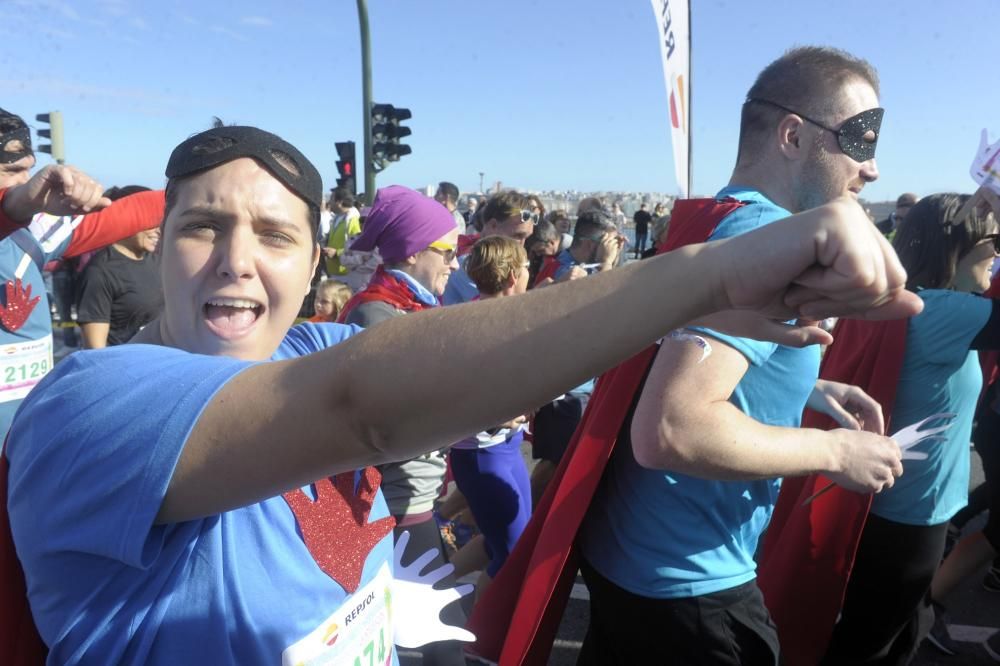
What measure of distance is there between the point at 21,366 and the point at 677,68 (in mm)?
3570

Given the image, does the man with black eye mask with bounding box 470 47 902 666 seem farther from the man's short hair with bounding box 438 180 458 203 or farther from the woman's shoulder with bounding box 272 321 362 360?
the man's short hair with bounding box 438 180 458 203

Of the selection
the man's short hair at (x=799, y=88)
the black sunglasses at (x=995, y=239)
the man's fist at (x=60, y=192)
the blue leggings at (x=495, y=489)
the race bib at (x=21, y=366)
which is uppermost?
the man's short hair at (x=799, y=88)

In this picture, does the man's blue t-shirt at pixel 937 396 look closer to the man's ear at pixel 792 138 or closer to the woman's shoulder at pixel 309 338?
the man's ear at pixel 792 138

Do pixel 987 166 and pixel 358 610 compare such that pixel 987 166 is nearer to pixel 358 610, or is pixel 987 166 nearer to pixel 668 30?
pixel 668 30

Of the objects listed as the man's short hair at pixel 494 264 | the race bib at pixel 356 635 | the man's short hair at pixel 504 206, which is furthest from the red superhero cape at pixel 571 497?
the man's short hair at pixel 504 206

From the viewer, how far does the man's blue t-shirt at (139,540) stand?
2.61 ft

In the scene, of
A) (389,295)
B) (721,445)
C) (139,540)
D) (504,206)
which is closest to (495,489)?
(389,295)

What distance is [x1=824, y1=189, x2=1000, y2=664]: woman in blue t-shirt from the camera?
259cm

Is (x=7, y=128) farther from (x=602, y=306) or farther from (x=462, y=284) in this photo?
(x=602, y=306)

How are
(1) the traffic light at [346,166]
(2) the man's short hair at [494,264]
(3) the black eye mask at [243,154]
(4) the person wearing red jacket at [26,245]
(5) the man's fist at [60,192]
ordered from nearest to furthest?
(3) the black eye mask at [243,154] < (5) the man's fist at [60,192] < (4) the person wearing red jacket at [26,245] < (2) the man's short hair at [494,264] < (1) the traffic light at [346,166]

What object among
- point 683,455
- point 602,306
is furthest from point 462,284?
point 602,306

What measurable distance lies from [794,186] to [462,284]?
3146mm

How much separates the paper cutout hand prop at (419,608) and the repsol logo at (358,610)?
0.87 ft

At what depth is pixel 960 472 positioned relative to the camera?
8.96ft
